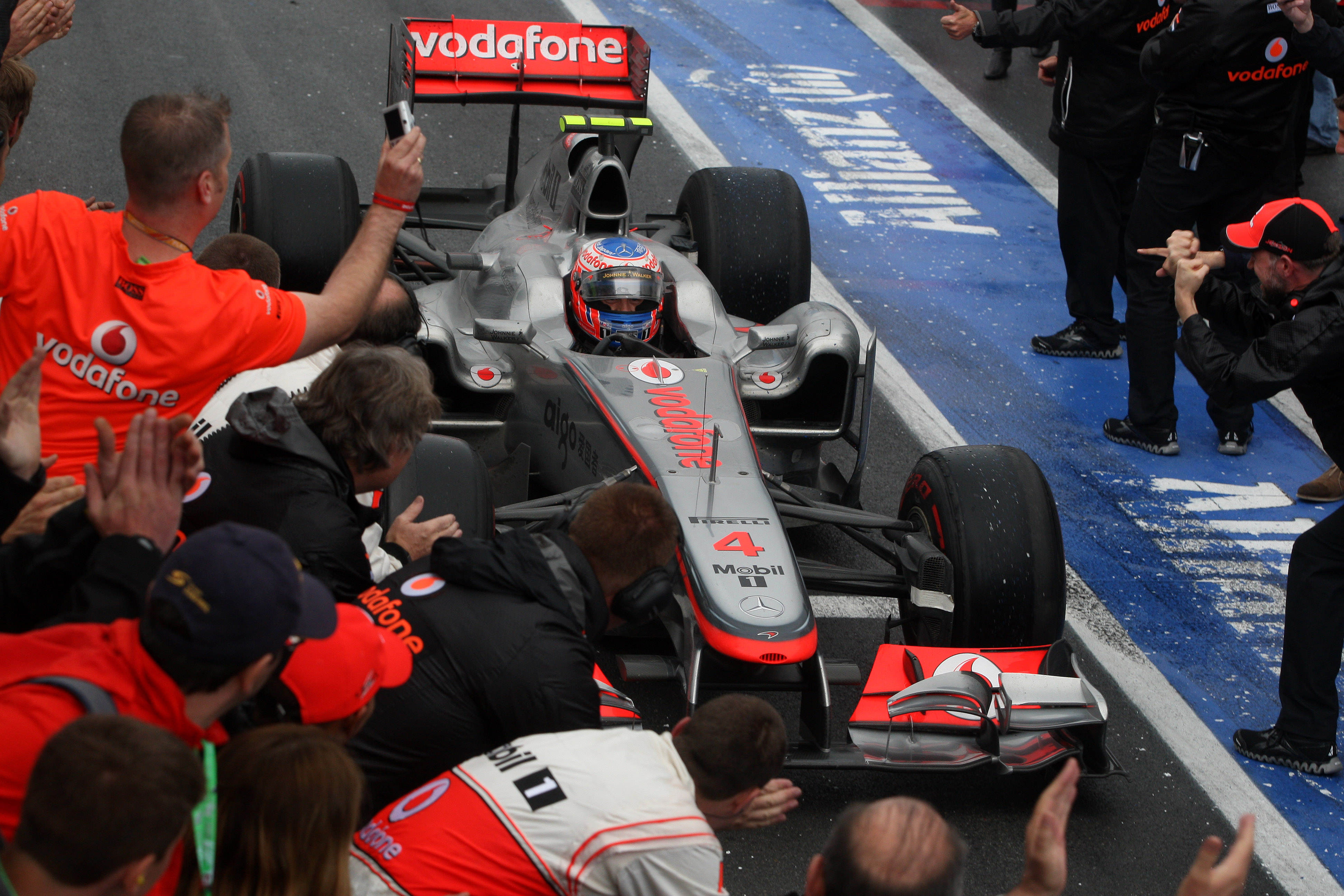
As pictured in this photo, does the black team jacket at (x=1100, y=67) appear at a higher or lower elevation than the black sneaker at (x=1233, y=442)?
higher

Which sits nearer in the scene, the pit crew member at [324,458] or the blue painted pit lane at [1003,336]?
the pit crew member at [324,458]

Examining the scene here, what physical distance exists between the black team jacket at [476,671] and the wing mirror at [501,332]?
8.01ft

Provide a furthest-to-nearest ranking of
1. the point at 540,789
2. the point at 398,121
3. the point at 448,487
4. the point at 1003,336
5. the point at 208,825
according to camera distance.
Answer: the point at 1003,336
the point at 448,487
the point at 398,121
the point at 540,789
the point at 208,825

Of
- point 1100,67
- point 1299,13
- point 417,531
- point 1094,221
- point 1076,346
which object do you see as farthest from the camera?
point 1076,346

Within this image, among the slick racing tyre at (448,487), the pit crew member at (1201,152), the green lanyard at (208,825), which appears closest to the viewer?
the green lanyard at (208,825)

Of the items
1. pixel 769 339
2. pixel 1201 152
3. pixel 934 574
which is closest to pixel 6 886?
pixel 934 574

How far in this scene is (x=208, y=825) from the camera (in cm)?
207

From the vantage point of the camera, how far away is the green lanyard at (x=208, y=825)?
2062mm

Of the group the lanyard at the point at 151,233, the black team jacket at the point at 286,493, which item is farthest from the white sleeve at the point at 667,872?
the lanyard at the point at 151,233

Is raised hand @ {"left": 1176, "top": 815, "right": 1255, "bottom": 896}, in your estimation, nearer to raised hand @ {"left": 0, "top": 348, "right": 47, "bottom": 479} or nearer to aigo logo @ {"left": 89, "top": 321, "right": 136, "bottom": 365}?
raised hand @ {"left": 0, "top": 348, "right": 47, "bottom": 479}

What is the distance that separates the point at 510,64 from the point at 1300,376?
4.10m

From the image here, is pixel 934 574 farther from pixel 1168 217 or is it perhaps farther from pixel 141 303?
pixel 1168 217

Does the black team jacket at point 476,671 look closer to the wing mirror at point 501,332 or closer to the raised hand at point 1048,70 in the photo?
the wing mirror at point 501,332

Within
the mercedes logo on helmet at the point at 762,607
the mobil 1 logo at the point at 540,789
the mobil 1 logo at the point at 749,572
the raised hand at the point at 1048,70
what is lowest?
the mercedes logo on helmet at the point at 762,607
